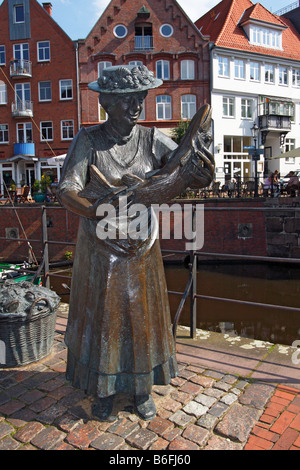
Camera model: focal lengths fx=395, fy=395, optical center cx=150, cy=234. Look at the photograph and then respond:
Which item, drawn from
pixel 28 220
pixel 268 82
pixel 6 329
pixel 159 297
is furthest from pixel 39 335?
pixel 268 82

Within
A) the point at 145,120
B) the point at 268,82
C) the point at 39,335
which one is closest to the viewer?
the point at 39,335

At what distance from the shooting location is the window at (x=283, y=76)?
2955 cm

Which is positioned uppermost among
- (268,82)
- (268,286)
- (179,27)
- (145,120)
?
(179,27)

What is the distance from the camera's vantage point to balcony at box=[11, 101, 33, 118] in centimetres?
2681

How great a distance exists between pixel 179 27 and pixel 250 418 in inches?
1124

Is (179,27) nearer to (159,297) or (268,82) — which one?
(268,82)

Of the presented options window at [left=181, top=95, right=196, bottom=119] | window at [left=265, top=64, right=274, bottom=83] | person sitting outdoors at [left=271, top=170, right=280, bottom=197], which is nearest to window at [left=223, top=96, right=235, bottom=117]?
window at [left=181, top=95, right=196, bottom=119]

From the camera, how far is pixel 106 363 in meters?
2.46

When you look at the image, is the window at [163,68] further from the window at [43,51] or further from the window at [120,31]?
the window at [43,51]

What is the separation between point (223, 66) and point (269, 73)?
435 cm

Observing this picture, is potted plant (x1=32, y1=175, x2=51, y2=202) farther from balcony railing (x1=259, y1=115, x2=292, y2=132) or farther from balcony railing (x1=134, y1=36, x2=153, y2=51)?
balcony railing (x1=259, y1=115, x2=292, y2=132)

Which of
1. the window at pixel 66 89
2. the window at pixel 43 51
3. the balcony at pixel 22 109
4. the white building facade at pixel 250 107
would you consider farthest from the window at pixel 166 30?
the balcony at pixel 22 109

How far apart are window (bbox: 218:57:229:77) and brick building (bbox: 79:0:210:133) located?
0.97m

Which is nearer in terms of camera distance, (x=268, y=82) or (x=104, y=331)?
(x=104, y=331)
